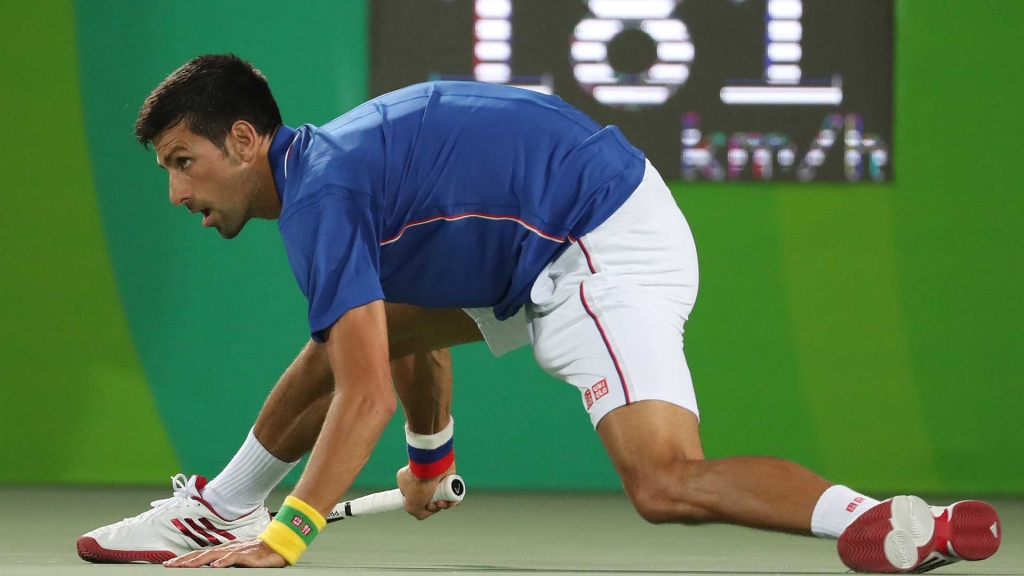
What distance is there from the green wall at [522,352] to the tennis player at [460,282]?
2057 millimetres

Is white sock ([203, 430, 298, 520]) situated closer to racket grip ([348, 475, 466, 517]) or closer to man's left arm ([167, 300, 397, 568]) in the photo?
racket grip ([348, 475, 466, 517])

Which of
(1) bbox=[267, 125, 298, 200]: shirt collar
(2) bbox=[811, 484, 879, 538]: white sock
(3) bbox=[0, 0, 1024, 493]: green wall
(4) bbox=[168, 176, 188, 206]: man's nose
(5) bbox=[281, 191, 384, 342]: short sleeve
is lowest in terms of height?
(3) bbox=[0, 0, 1024, 493]: green wall

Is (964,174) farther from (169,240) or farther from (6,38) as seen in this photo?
(6,38)

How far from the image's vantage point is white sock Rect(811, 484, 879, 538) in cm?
209

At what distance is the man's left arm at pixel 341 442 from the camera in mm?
2195

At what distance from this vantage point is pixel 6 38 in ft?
16.2

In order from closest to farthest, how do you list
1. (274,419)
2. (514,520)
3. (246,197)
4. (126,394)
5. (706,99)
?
(246,197), (274,419), (514,520), (706,99), (126,394)

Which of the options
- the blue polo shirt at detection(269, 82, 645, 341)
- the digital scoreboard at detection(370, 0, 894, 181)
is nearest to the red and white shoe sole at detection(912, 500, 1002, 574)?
the blue polo shirt at detection(269, 82, 645, 341)

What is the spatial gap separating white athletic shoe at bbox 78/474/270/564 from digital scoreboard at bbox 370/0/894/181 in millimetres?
2194

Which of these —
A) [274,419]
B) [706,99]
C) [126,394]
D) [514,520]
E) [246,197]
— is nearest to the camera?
[246,197]

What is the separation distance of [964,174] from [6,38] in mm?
3610

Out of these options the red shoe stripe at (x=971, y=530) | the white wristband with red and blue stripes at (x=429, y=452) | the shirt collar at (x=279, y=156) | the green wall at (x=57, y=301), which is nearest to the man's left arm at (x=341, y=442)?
the shirt collar at (x=279, y=156)

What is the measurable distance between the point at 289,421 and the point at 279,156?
679 millimetres

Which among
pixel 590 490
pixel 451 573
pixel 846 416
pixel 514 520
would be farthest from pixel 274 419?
pixel 846 416
